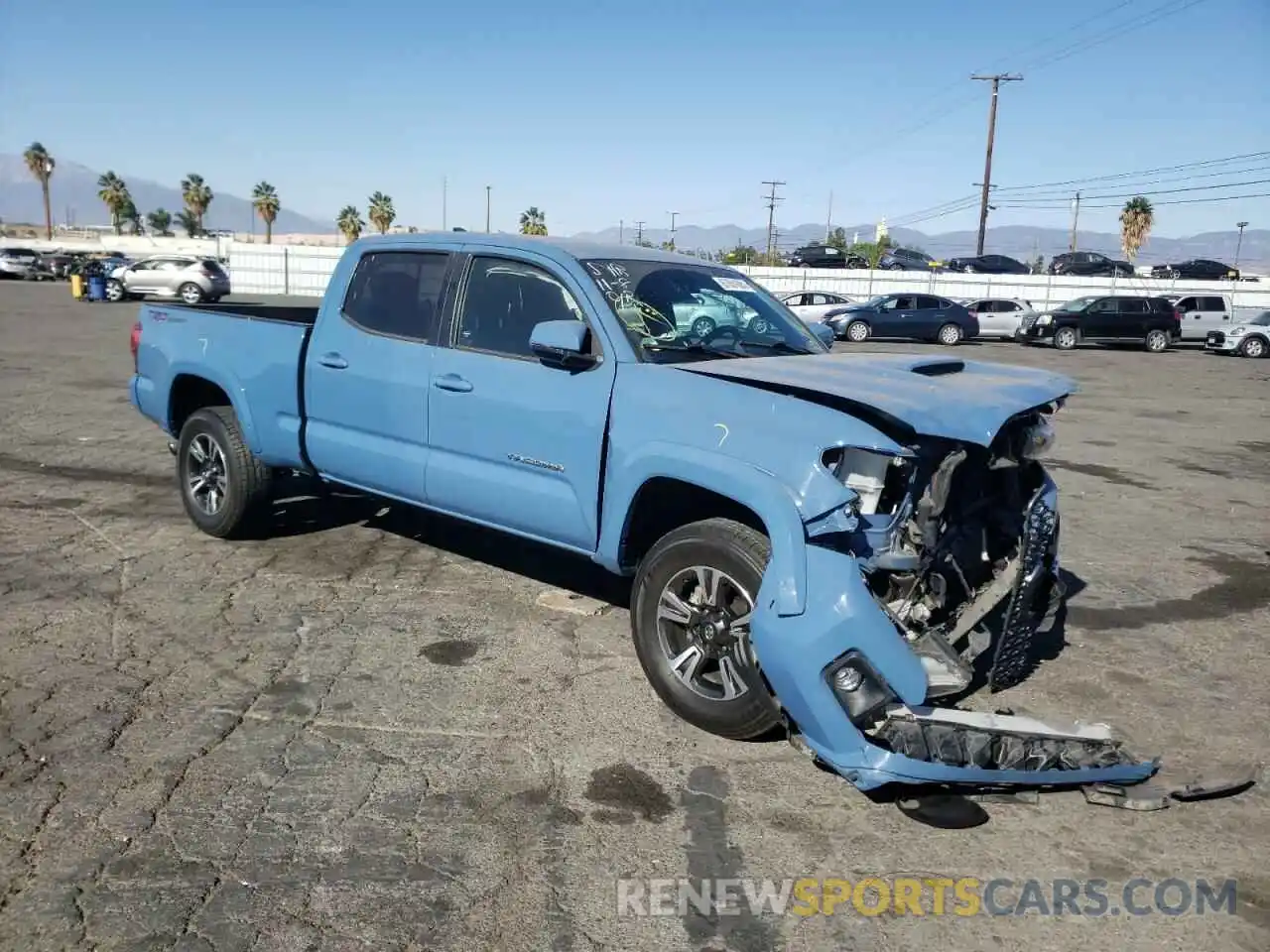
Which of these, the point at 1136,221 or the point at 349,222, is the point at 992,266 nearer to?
the point at 1136,221

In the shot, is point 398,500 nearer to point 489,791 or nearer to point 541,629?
point 541,629

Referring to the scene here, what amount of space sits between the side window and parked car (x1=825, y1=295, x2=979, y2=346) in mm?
26209

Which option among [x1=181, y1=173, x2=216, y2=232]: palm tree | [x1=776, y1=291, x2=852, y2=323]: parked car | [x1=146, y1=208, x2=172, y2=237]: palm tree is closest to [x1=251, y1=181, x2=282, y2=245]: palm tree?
[x1=181, y1=173, x2=216, y2=232]: palm tree

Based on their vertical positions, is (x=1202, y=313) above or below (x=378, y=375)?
above

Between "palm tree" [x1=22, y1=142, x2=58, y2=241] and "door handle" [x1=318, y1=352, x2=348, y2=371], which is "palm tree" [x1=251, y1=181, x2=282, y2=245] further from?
"door handle" [x1=318, y1=352, x2=348, y2=371]

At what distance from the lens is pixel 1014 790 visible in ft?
11.6

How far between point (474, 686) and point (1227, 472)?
899cm

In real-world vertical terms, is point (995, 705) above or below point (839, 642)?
below

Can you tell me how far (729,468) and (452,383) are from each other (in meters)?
1.74

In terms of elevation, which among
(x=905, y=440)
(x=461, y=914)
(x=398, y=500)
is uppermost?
(x=905, y=440)

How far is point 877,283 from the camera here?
4203 cm

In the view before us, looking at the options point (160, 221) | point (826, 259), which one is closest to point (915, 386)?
point (826, 259)

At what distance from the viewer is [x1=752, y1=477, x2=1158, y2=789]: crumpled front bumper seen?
3301mm

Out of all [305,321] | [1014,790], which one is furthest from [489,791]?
[305,321]
